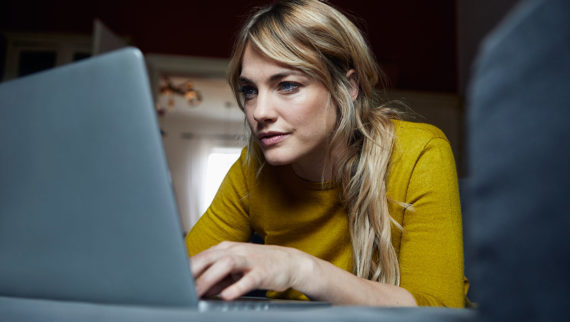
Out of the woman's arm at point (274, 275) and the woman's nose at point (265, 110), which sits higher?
the woman's nose at point (265, 110)

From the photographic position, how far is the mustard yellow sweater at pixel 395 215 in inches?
32.8

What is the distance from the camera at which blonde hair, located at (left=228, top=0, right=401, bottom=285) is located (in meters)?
1.00

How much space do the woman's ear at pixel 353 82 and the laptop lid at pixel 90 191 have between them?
81 cm

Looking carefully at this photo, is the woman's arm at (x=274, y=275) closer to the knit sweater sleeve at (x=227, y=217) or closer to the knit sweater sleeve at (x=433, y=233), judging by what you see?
the knit sweater sleeve at (x=433, y=233)

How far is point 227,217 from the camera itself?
122 centimetres

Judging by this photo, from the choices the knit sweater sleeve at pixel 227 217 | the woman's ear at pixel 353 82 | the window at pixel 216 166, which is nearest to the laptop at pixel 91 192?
the knit sweater sleeve at pixel 227 217

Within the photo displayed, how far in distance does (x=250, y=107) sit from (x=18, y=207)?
66 cm

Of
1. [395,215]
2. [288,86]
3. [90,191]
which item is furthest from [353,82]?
[90,191]

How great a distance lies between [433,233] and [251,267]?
1.50 ft

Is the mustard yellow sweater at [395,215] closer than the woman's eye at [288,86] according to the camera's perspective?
Yes

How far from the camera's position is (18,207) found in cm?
48

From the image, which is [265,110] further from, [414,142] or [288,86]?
[414,142]

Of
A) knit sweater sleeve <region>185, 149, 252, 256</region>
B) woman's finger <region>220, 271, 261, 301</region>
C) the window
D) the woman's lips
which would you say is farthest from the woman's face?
the window

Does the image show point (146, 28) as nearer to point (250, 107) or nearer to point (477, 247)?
point (250, 107)
